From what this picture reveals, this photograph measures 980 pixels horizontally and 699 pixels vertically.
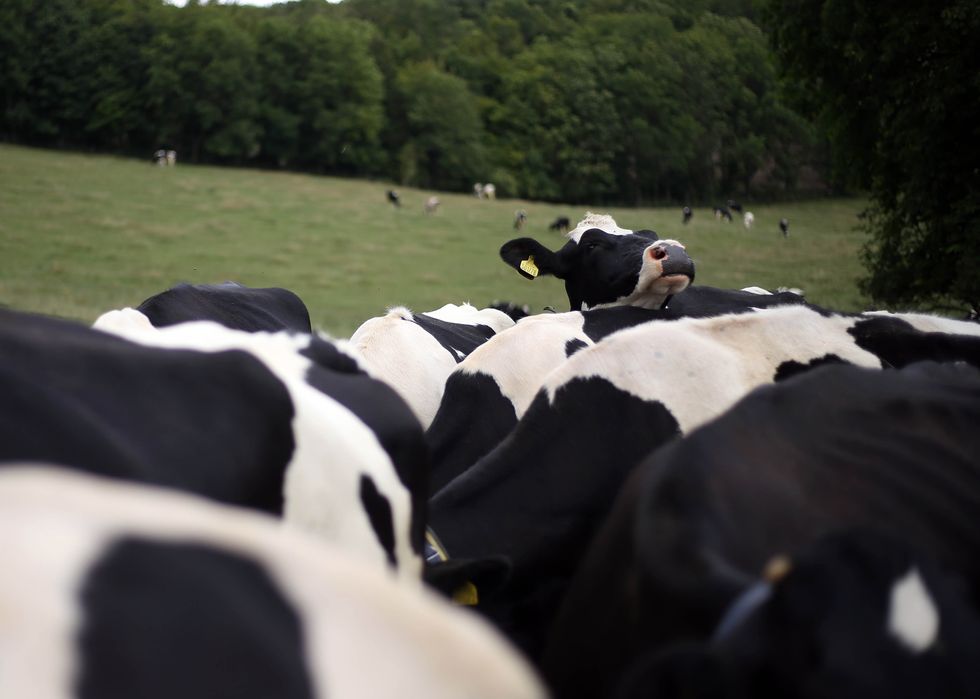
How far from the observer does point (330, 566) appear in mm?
1331

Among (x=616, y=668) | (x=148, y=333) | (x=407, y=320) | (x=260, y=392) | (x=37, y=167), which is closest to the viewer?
(x=616, y=668)

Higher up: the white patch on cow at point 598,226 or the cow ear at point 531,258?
the white patch on cow at point 598,226

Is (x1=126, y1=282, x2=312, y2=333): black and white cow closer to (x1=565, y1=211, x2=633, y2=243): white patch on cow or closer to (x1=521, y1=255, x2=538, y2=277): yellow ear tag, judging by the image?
(x1=521, y1=255, x2=538, y2=277): yellow ear tag

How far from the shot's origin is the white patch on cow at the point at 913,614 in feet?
5.43

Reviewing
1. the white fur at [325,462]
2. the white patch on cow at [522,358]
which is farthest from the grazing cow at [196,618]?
the white patch on cow at [522,358]

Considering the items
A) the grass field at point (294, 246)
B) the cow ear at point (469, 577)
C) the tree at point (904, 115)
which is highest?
the tree at point (904, 115)

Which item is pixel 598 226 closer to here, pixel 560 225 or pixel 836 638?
pixel 836 638

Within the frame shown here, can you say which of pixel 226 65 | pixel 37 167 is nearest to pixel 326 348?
pixel 37 167

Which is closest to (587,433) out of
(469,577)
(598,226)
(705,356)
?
(705,356)

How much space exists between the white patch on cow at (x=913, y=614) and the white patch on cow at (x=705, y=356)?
2.02m

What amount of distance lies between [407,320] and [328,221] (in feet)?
94.3

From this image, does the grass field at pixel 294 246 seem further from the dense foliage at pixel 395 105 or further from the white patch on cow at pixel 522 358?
the dense foliage at pixel 395 105

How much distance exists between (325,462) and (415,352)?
373 centimetres

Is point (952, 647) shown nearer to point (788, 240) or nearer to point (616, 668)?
point (616, 668)
